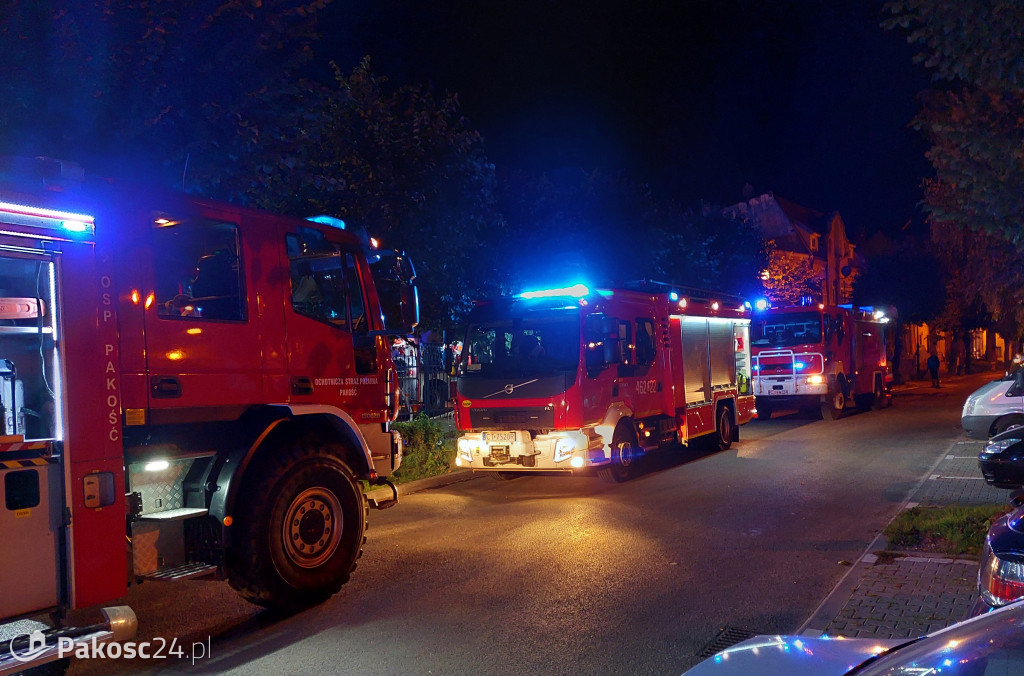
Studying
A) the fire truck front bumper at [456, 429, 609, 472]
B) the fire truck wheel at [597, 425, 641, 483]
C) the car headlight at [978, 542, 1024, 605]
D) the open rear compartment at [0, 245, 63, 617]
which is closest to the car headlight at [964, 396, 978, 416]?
the fire truck wheel at [597, 425, 641, 483]

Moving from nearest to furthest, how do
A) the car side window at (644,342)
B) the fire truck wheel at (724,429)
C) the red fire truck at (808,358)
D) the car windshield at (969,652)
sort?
the car windshield at (969,652) → the car side window at (644,342) → the fire truck wheel at (724,429) → the red fire truck at (808,358)

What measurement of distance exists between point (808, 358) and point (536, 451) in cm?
1145

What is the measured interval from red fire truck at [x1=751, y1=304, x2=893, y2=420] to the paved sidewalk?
505 inches

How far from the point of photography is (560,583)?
6.62 meters

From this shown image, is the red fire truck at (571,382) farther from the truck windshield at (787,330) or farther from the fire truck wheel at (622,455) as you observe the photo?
the truck windshield at (787,330)

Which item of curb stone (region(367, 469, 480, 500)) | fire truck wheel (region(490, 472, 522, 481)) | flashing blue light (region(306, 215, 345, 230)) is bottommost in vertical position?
fire truck wheel (region(490, 472, 522, 481))

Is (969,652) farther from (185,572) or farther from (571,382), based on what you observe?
(571,382)

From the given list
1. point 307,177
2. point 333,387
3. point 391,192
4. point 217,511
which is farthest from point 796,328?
point 217,511

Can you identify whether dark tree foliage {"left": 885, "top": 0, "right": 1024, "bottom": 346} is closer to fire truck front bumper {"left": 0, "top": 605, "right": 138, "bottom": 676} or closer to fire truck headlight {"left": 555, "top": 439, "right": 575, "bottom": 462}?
fire truck headlight {"left": 555, "top": 439, "right": 575, "bottom": 462}

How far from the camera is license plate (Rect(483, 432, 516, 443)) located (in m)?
11.1

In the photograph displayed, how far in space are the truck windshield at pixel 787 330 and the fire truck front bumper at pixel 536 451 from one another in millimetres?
10796

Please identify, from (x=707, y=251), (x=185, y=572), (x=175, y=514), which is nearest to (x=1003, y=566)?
(x=185, y=572)

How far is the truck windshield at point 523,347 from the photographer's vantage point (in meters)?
11.2

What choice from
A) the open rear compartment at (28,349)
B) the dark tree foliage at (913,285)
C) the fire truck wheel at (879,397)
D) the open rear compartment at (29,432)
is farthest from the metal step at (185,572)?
the dark tree foliage at (913,285)
